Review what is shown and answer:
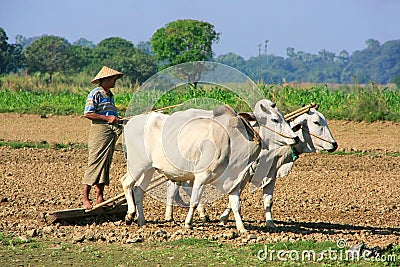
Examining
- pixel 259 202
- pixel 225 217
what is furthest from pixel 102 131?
pixel 259 202

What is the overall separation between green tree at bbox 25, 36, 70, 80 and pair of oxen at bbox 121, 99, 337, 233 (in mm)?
62847

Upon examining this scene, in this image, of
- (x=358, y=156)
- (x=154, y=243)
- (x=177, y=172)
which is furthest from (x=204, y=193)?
(x=358, y=156)

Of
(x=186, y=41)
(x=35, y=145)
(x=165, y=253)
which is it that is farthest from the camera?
(x=186, y=41)

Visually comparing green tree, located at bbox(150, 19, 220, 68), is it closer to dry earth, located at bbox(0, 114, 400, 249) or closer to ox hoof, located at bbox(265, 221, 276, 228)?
dry earth, located at bbox(0, 114, 400, 249)

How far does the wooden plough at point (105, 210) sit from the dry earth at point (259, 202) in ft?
0.34

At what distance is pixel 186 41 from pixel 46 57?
22.6 m

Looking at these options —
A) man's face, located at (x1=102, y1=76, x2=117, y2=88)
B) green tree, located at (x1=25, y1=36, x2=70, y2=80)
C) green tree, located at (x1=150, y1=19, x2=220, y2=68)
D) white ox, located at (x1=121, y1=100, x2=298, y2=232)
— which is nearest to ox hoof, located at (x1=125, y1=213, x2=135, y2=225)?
white ox, located at (x1=121, y1=100, x2=298, y2=232)

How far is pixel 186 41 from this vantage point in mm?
54062

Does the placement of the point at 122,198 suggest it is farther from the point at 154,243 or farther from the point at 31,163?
the point at 31,163

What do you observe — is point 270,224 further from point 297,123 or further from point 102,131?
point 102,131

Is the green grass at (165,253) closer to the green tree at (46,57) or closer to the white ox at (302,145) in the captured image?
the white ox at (302,145)

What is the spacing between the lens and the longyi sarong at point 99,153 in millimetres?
9867

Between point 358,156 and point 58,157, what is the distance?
632cm

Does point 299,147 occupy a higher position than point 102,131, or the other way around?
point 102,131
